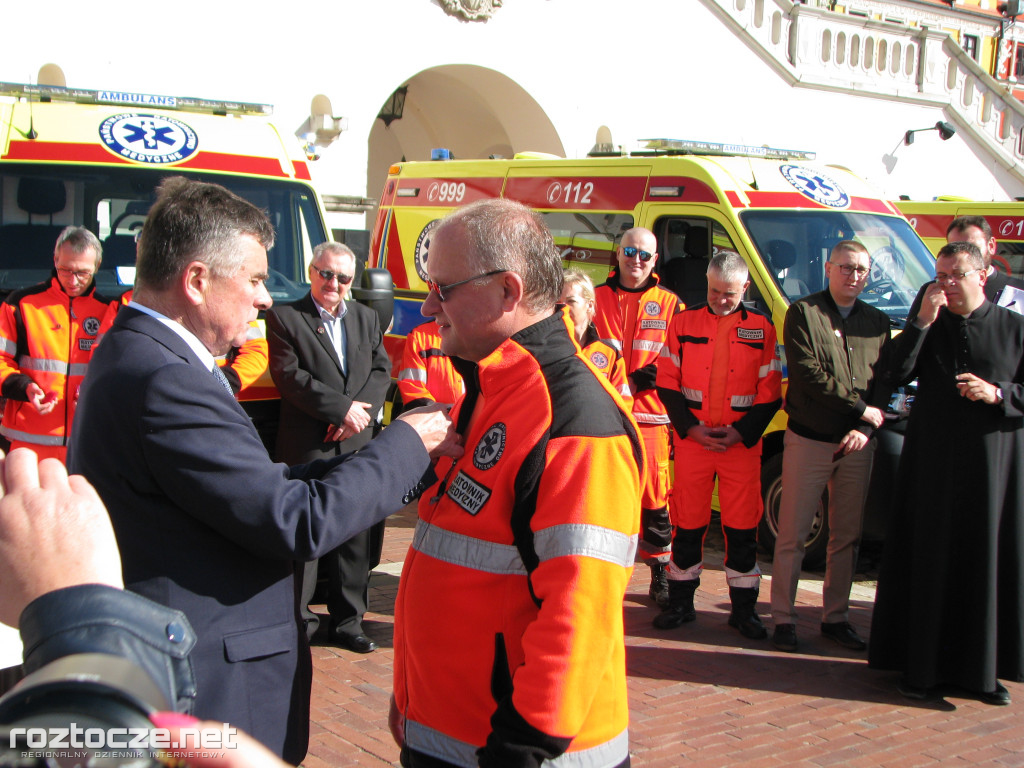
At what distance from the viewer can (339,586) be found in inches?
190

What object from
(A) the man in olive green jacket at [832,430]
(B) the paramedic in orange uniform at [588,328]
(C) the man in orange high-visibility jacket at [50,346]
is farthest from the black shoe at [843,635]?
(C) the man in orange high-visibility jacket at [50,346]

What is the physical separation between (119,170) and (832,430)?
4.73 metres

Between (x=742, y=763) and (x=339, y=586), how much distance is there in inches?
83.3

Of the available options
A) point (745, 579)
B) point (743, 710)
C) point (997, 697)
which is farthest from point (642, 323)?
point (997, 697)

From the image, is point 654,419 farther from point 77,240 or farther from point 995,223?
point 995,223

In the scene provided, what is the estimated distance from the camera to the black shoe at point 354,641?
4.82 m

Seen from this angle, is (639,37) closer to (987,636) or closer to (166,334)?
(987,636)

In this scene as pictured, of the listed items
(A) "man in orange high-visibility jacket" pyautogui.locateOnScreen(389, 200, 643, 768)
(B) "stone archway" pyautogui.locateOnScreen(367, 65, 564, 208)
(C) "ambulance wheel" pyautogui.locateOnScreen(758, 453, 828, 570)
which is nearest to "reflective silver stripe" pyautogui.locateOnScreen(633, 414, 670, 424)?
(C) "ambulance wheel" pyautogui.locateOnScreen(758, 453, 828, 570)

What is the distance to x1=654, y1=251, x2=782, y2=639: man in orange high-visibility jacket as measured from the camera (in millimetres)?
5309

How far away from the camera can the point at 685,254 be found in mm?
7305

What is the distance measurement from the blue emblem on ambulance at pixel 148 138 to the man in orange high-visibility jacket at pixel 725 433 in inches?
143

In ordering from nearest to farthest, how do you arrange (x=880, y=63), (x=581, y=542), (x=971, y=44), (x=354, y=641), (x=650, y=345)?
1. (x=581, y=542)
2. (x=354, y=641)
3. (x=650, y=345)
4. (x=880, y=63)
5. (x=971, y=44)

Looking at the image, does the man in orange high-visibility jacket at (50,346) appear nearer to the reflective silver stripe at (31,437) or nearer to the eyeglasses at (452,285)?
the reflective silver stripe at (31,437)

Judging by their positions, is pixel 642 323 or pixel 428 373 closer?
pixel 428 373
